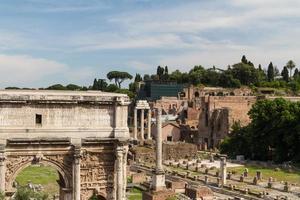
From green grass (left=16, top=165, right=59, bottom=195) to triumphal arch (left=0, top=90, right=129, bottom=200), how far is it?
11.9 m

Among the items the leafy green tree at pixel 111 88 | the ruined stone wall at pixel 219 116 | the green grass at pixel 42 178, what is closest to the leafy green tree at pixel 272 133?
the ruined stone wall at pixel 219 116

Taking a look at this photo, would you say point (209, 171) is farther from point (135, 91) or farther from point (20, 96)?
point (135, 91)

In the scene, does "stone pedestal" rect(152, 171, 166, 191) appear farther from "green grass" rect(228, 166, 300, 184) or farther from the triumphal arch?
"green grass" rect(228, 166, 300, 184)

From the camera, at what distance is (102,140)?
20.3 meters

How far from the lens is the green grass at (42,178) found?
33281 mm

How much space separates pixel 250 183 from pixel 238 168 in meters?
6.92

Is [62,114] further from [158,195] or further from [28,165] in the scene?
[158,195]

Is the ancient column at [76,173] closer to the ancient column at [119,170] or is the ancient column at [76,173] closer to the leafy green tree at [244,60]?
the ancient column at [119,170]

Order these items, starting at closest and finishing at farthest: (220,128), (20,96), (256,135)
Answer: (20,96) < (256,135) < (220,128)

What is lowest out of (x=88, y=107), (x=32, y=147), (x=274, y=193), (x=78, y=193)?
(x=274, y=193)

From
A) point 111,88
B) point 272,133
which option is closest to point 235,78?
point 111,88

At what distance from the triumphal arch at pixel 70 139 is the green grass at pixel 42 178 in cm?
1191

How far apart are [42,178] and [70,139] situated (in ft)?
59.5

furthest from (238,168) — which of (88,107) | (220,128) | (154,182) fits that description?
(88,107)
